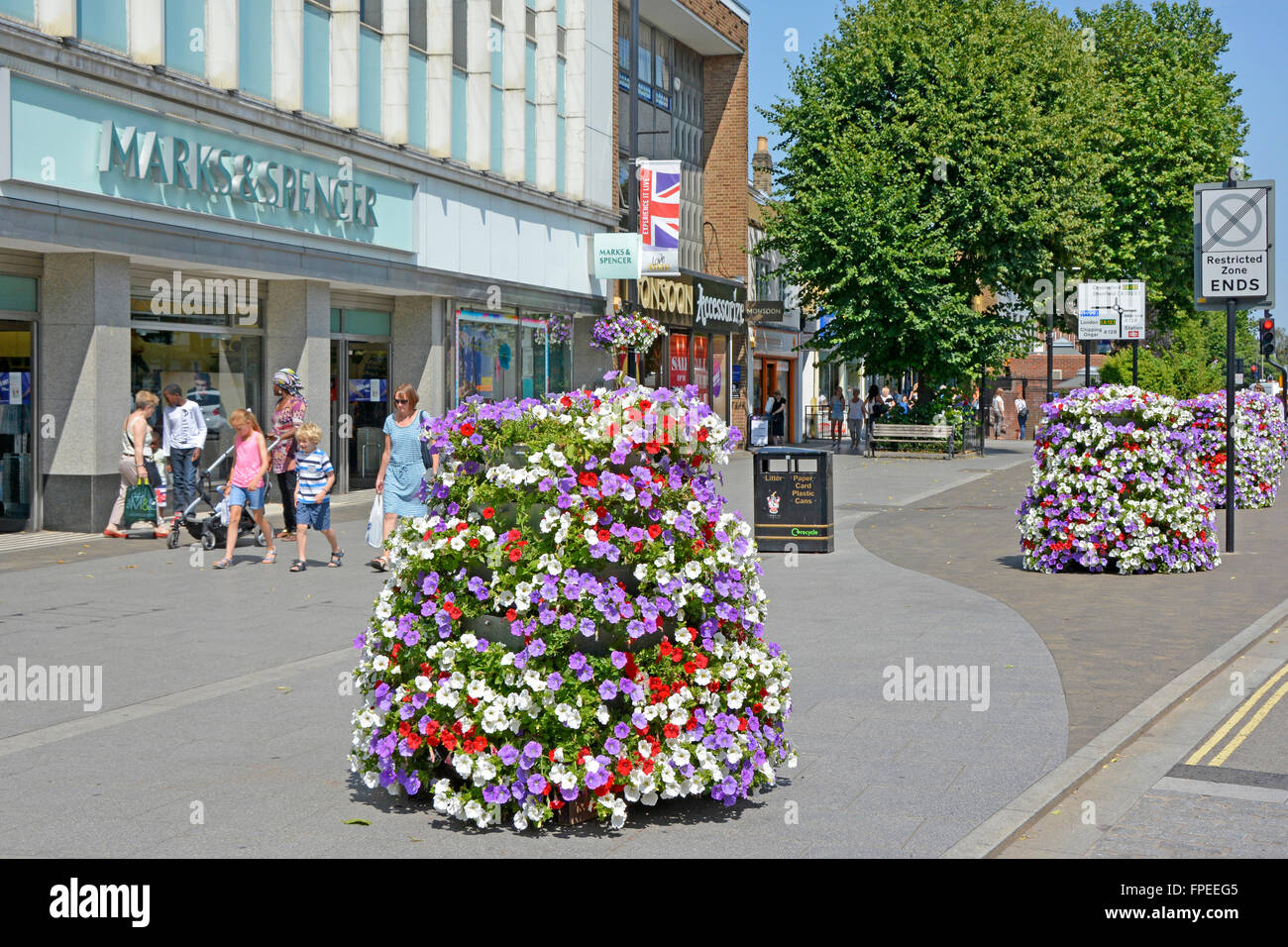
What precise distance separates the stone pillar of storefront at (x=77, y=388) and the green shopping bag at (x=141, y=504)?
2.14ft

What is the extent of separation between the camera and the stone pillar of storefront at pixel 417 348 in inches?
915

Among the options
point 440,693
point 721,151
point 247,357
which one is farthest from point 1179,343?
→ point 440,693

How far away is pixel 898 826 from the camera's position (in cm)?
531

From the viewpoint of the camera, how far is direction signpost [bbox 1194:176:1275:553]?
14.9m

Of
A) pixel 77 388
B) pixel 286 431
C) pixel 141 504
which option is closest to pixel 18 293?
pixel 77 388

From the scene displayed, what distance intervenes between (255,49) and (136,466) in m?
6.17

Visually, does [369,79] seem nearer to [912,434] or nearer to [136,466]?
[136,466]

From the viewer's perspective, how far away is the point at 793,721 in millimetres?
7078

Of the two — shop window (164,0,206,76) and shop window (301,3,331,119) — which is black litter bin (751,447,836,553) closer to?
shop window (164,0,206,76)

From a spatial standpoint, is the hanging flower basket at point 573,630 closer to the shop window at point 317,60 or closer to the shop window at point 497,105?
the shop window at point 317,60

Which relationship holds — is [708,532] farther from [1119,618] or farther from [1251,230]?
[1251,230]

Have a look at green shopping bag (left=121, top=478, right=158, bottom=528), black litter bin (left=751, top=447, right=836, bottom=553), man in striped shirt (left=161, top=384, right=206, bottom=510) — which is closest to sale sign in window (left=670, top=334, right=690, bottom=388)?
black litter bin (left=751, top=447, right=836, bottom=553)

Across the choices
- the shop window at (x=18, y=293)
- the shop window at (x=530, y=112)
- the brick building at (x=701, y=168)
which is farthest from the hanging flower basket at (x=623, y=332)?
the shop window at (x=18, y=293)

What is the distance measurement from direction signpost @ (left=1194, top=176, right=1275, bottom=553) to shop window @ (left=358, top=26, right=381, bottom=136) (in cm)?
1204
